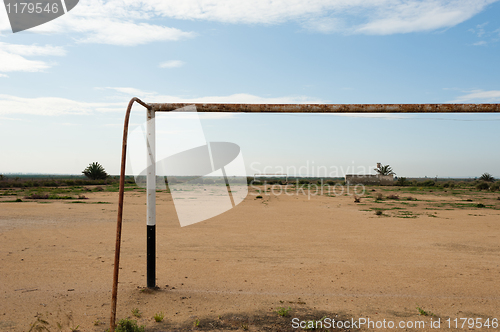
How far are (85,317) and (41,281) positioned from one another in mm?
1931

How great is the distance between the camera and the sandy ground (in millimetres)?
4648

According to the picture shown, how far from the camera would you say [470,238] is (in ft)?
33.2

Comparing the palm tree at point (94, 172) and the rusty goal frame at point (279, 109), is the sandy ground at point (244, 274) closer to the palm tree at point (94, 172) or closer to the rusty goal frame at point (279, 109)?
the rusty goal frame at point (279, 109)

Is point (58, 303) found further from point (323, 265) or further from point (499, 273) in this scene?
point (499, 273)

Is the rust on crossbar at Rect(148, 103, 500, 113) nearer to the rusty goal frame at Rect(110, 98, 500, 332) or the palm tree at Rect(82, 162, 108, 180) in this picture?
the rusty goal frame at Rect(110, 98, 500, 332)

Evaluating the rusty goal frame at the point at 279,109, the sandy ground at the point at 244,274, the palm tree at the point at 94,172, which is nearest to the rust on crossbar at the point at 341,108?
the rusty goal frame at the point at 279,109

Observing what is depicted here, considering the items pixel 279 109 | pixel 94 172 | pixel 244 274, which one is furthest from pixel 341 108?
pixel 94 172

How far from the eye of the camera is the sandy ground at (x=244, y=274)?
4648 mm

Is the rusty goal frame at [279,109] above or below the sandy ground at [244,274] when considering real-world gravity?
above

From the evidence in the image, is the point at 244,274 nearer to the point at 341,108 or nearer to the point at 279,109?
the point at 279,109

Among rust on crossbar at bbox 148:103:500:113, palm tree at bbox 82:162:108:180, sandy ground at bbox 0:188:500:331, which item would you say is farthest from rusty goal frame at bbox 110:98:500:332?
palm tree at bbox 82:162:108:180

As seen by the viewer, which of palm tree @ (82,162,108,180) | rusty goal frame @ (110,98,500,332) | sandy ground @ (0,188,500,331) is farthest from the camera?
palm tree @ (82,162,108,180)

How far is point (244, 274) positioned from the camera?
21.0 feet

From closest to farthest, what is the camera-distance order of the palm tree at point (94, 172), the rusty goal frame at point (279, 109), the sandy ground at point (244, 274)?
the sandy ground at point (244, 274), the rusty goal frame at point (279, 109), the palm tree at point (94, 172)
